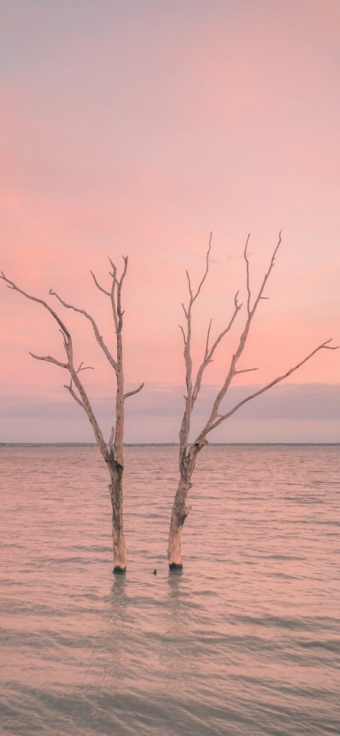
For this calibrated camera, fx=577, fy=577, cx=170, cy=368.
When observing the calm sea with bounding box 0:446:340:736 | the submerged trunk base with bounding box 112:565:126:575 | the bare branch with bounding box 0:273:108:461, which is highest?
the bare branch with bounding box 0:273:108:461

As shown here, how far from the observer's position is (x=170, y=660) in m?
8.62

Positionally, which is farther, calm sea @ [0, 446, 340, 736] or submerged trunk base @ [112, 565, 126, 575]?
submerged trunk base @ [112, 565, 126, 575]

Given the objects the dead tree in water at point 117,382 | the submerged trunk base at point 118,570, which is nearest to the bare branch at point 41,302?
the dead tree in water at point 117,382

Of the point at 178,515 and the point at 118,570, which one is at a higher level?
the point at 178,515

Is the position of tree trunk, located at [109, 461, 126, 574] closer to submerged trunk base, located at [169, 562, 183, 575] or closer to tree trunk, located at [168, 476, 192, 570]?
tree trunk, located at [168, 476, 192, 570]

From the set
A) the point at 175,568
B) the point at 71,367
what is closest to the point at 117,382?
the point at 71,367

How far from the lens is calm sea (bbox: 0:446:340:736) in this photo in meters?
6.87

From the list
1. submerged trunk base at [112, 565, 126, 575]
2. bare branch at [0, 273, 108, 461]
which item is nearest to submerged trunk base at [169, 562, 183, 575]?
submerged trunk base at [112, 565, 126, 575]

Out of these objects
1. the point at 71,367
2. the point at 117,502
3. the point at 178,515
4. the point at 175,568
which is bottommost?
the point at 175,568

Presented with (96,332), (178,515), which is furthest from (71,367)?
(178,515)

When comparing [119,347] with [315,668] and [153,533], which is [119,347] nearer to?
[315,668]

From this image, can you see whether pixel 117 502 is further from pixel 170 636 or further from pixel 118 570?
pixel 170 636

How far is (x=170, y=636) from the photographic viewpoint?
9.76 metres

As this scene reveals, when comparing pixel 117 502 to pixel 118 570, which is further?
pixel 118 570
